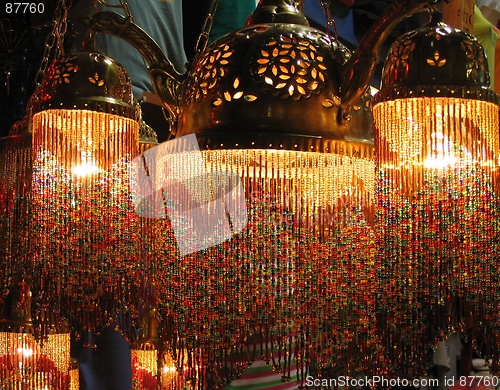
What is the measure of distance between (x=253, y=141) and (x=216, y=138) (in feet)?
0.17

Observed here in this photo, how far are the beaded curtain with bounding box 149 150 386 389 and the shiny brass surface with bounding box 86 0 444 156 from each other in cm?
7

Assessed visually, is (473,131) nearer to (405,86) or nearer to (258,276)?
(405,86)

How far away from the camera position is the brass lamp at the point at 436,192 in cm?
117

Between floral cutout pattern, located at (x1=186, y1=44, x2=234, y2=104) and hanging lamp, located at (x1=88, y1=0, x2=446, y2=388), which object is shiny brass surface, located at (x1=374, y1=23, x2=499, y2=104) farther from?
floral cutout pattern, located at (x1=186, y1=44, x2=234, y2=104)

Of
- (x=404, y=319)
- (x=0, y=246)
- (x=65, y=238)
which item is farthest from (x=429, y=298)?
(x=0, y=246)

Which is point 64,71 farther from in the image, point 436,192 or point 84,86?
point 436,192

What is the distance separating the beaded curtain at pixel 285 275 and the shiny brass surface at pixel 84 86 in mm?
193

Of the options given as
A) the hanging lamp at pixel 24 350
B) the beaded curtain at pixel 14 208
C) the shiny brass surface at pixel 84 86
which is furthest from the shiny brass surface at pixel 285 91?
the hanging lamp at pixel 24 350

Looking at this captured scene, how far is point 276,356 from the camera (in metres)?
1.29

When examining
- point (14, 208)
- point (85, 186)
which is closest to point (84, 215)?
point (85, 186)

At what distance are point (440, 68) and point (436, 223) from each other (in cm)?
22

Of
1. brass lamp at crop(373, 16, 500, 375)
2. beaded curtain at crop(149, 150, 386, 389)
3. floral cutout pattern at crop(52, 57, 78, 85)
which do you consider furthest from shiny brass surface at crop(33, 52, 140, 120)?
brass lamp at crop(373, 16, 500, 375)

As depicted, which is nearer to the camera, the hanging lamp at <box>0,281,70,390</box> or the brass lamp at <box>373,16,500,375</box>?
the brass lamp at <box>373,16,500,375</box>

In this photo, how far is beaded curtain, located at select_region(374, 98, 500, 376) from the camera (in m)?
1.18
